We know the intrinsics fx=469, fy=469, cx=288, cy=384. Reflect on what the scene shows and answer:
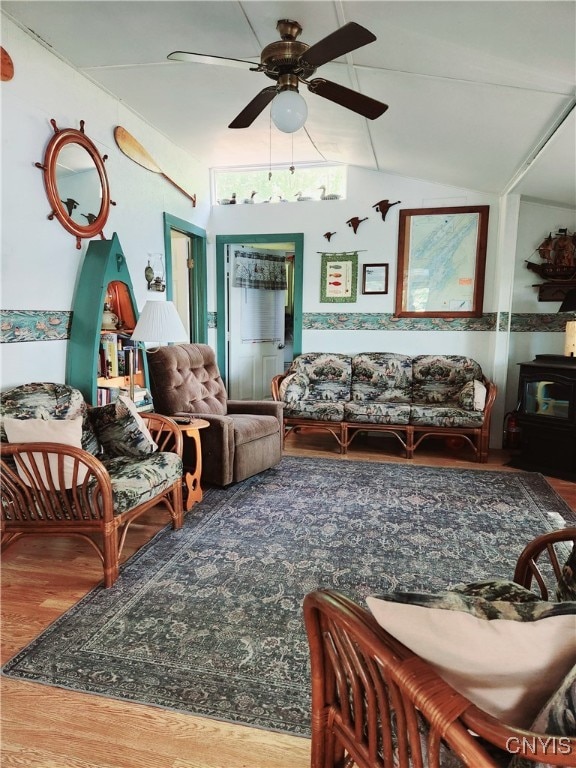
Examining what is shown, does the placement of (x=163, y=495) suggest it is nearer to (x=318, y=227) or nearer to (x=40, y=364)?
(x=40, y=364)

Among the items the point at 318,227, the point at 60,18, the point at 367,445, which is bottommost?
the point at 367,445

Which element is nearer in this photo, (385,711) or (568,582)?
(385,711)

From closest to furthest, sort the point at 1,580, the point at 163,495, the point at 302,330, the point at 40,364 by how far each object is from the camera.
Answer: the point at 1,580 → the point at 163,495 → the point at 40,364 → the point at 302,330

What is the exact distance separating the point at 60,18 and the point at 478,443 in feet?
13.7

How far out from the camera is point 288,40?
2.26 m

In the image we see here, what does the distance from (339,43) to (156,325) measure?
1.85 m

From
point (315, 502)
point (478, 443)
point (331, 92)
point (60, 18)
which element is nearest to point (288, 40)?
point (331, 92)

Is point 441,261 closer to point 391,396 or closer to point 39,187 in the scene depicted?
point 391,396

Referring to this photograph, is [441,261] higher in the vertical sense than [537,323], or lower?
higher

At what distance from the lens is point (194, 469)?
3.15 metres

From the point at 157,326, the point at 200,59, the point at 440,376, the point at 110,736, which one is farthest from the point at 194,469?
the point at 440,376

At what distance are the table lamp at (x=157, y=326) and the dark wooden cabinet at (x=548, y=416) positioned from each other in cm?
296
